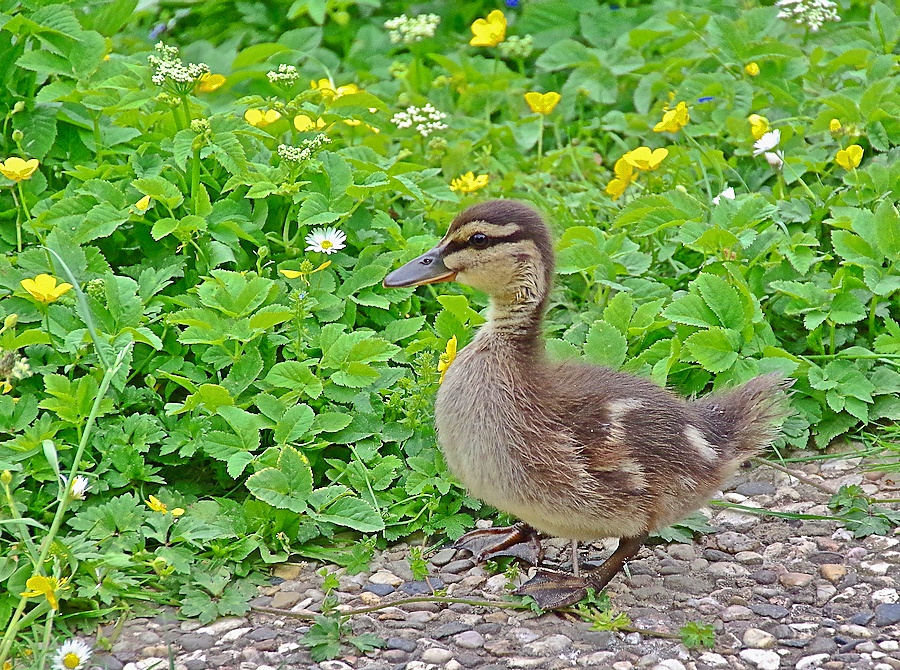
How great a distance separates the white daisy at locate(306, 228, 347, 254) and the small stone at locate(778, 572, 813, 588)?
8.00 feet

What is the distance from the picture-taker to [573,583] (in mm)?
4184

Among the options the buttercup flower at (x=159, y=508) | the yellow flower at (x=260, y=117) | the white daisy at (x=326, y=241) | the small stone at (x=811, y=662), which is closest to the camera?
the small stone at (x=811, y=662)

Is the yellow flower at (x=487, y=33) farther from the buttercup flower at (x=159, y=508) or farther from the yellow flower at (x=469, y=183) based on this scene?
the buttercup flower at (x=159, y=508)

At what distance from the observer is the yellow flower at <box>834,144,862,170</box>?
5.65m

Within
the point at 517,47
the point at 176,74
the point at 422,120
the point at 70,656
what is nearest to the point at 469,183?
the point at 422,120

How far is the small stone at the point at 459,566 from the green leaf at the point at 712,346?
1333 mm

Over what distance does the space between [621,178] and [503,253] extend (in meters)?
1.95

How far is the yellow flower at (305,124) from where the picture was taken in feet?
19.1

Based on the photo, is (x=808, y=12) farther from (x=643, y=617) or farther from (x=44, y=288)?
(x=44, y=288)

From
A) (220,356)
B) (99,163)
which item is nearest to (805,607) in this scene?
(220,356)

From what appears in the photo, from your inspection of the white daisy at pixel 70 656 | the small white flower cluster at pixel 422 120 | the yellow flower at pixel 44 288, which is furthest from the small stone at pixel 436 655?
the small white flower cluster at pixel 422 120

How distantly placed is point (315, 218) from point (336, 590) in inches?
70.6

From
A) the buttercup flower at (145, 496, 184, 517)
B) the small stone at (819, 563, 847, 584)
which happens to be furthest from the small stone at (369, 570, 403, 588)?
the small stone at (819, 563, 847, 584)

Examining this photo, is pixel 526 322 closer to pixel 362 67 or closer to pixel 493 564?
pixel 493 564
